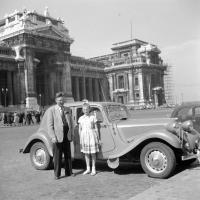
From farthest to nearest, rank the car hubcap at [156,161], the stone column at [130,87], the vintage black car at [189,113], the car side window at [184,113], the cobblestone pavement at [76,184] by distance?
the stone column at [130,87], the car side window at [184,113], the vintage black car at [189,113], the car hubcap at [156,161], the cobblestone pavement at [76,184]

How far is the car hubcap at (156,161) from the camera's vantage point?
673 centimetres

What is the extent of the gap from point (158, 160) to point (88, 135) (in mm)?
1643

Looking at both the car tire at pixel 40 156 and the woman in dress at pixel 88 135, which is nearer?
the woman in dress at pixel 88 135

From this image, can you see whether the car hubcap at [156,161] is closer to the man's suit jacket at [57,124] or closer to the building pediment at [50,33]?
the man's suit jacket at [57,124]

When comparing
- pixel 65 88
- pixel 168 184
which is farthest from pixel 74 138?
pixel 65 88

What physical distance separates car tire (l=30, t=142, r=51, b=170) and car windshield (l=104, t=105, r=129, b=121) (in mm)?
1818

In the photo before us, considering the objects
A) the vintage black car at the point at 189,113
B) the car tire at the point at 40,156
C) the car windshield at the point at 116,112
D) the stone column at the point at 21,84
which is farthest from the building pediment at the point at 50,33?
the car windshield at the point at 116,112

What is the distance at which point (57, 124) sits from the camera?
24.5 feet

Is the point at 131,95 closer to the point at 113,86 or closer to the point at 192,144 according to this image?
the point at 113,86

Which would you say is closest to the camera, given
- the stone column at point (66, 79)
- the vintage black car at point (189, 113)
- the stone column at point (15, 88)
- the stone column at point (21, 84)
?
the vintage black car at point (189, 113)

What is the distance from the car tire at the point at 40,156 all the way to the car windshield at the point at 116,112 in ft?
5.96

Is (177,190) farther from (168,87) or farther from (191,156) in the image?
(168,87)

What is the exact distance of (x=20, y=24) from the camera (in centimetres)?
5675

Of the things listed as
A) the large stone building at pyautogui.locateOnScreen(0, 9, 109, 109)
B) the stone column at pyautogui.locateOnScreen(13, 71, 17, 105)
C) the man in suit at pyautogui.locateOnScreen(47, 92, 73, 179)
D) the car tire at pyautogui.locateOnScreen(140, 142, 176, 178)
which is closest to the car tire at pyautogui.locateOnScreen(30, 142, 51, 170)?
the man in suit at pyautogui.locateOnScreen(47, 92, 73, 179)
